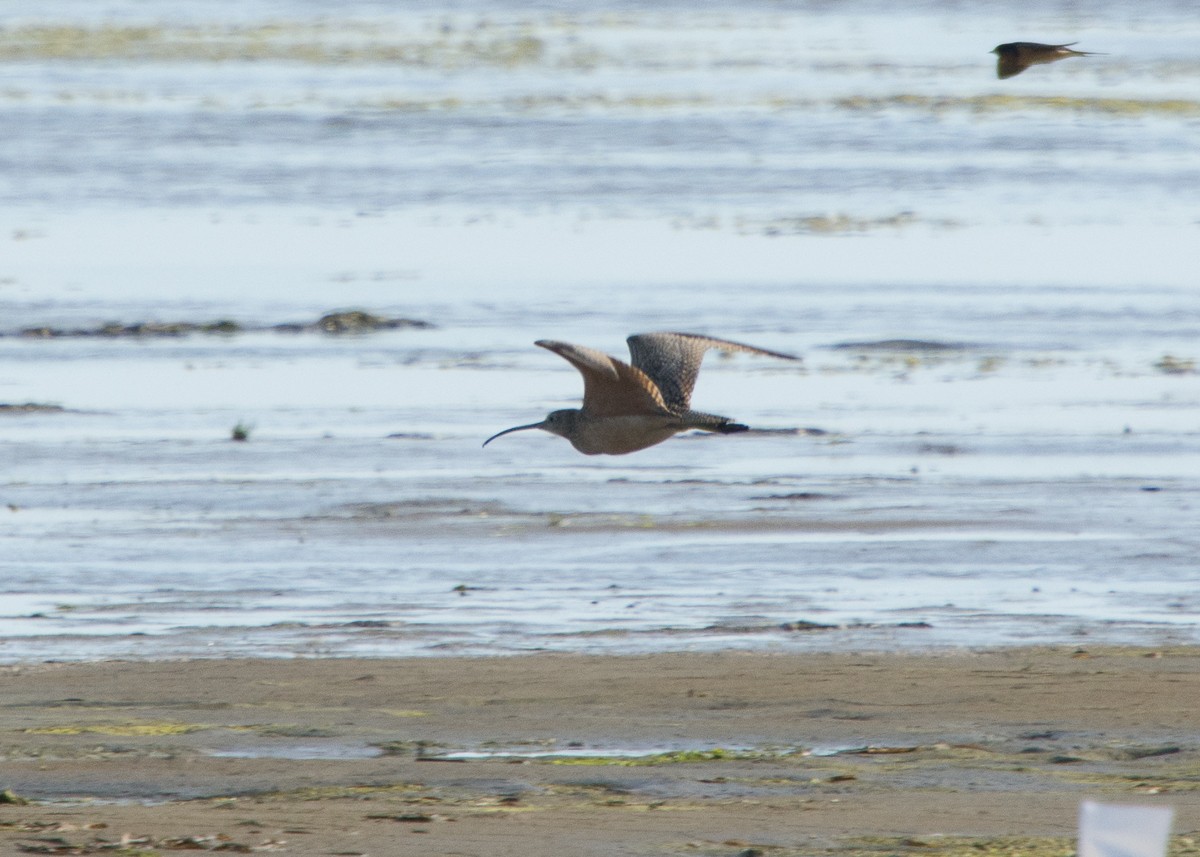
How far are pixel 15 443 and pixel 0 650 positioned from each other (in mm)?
5098

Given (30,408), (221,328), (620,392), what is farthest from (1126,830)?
(221,328)

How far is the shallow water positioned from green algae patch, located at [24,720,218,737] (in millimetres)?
1462

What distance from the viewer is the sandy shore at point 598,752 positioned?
735 centimetres

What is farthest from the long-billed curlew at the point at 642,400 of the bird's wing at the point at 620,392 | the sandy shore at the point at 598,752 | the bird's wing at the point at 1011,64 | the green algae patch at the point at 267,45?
the green algae patch at the point at 267,45

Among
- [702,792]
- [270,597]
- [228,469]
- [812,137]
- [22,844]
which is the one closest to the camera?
[22,844]

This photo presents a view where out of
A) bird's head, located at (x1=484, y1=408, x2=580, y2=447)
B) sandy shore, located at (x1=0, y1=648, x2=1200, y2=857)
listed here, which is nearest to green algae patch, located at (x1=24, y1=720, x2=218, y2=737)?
sandy shore, located at (x1=0, y1=648, x2=1200, y2=857)

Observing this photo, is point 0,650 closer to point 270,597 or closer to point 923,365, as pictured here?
point 270,597

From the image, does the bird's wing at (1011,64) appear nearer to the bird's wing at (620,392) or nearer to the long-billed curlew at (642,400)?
the long-billed curlew at (642,400)

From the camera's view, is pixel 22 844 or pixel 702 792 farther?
pixel 702 792

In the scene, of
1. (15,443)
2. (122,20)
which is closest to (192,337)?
(15,443)

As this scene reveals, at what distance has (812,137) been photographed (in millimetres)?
32844

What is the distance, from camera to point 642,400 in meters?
9.81

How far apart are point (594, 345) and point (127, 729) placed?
10.2 metres

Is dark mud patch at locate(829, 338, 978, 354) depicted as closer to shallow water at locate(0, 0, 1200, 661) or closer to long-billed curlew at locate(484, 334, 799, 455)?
shallow water at locate(0, 0, 1200, 661)
